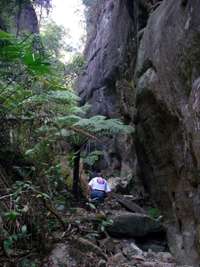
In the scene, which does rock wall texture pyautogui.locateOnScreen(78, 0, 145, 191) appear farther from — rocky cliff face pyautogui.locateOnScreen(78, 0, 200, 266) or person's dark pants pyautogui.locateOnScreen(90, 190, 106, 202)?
person's dark pants pyautogui.locateOnScreen(90, 190, 106, 202)

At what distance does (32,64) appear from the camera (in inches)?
197

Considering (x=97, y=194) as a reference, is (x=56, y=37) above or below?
above

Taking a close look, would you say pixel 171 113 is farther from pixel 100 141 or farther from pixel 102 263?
pixel 102 263

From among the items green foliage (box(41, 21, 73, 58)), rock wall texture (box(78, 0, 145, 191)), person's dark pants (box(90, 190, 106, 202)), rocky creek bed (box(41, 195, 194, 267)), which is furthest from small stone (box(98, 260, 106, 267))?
green foliage (box(41, 21, 73, 58))

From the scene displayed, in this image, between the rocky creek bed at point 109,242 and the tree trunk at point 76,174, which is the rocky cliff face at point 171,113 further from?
the tree trunk at point 76,174

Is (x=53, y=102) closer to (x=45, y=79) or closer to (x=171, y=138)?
(x=45, y=79)

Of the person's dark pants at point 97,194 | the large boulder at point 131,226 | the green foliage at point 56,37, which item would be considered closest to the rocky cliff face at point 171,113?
the large boulder at point 131,226

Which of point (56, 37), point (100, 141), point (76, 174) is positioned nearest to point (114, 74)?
point (76, 174)

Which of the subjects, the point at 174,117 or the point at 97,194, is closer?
the point at 174,117

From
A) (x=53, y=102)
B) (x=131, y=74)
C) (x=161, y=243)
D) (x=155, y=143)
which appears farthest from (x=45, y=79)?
(x=161, y=243)

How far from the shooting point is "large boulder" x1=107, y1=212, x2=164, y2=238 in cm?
581

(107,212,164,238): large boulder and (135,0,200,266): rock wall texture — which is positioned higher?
(135,0,200,266): rock wall texture

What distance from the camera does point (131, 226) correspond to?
591cm

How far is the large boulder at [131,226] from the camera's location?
19.1ft
